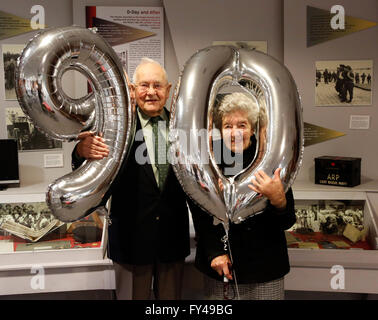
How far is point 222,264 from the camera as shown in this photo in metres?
1.39

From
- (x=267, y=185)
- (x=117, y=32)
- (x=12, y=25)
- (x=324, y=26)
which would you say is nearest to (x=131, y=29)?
(x=117, y=32)

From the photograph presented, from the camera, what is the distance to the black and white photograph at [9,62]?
102 inches

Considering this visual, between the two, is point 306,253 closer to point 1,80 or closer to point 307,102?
point 307,102

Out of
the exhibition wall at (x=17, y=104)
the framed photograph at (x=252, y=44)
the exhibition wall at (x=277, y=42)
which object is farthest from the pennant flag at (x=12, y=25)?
the framed photograph at (x=252, y=44)

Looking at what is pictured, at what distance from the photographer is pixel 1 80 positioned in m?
2.61

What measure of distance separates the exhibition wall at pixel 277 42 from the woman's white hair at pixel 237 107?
1.46 m

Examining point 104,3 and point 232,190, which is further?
point 104,3

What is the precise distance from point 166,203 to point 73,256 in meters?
0.66

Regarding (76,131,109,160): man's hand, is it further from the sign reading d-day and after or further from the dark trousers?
the sign reading d-day and after

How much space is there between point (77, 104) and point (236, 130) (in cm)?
50

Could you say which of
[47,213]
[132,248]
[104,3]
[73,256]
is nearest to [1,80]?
[104,3]

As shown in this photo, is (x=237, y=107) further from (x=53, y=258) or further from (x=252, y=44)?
(x=252, y=44)

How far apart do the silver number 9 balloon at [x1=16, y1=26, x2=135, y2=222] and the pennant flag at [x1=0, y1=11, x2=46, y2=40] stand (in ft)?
5.80
